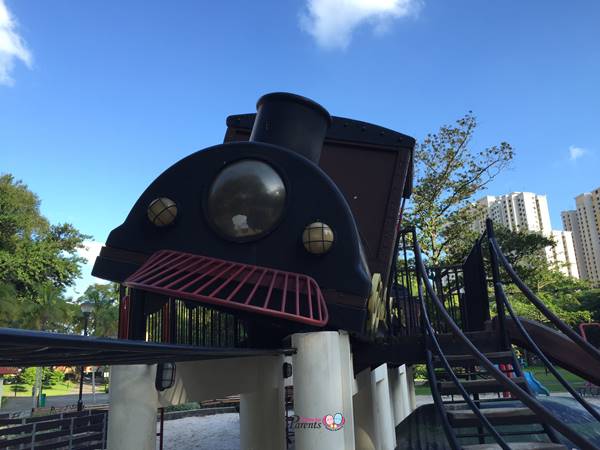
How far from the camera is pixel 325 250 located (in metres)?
5.00

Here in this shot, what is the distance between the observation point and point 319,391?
475cm

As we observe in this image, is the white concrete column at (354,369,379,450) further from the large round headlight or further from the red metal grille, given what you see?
the large round headlight

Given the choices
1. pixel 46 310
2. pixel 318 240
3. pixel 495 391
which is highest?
pixel 46 310

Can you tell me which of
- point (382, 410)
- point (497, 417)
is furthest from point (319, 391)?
point (382, 410)

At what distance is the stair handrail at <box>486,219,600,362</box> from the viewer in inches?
167

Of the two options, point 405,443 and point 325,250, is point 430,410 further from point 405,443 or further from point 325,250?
point 325,250

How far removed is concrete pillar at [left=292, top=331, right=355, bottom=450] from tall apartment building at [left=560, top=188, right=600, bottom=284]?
83.6 m

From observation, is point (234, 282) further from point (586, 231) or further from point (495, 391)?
point (586, 231)

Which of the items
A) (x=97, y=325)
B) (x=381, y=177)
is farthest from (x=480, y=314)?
(x=97, y=325)

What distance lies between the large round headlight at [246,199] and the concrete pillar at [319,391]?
1258mm

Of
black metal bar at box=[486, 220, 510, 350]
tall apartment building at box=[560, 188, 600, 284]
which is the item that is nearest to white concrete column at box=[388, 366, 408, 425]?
black metal bar at box=[486, 220, 510, 350]

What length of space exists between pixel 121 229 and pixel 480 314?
4907 millimetres

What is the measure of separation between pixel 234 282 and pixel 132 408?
4.95 feet

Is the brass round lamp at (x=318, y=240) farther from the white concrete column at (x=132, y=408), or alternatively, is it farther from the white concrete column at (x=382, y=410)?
the white concrete column at (x=382, y=410)
